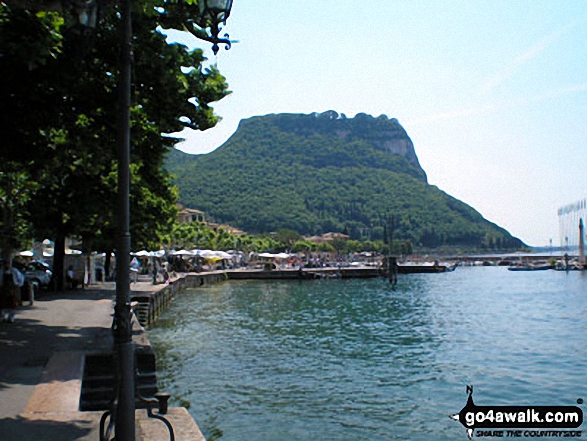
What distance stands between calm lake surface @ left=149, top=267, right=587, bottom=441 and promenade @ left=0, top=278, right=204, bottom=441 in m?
2.42

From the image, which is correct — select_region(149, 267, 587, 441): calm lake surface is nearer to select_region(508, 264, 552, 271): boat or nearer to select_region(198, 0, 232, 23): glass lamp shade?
select_region(198, 0, 232, 23): glass lamp shade

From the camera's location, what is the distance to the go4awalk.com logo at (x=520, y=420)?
1191cm

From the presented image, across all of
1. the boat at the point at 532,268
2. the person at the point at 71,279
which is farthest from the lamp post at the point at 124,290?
the boat at the point at 532,268

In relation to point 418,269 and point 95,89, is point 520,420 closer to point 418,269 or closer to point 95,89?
point 95,89

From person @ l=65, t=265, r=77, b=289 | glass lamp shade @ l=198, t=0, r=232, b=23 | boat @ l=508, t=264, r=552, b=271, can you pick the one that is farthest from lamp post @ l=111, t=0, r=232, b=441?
boat @ l=508, t=264, r=552, b=271

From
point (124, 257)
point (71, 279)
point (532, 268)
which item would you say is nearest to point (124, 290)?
point (124, 257)

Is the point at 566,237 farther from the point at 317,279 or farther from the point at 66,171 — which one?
the point at 66,171

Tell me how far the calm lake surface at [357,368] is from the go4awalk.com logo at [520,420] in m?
0.31

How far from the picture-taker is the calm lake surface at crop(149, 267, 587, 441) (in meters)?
12.3

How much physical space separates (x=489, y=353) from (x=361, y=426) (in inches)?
416

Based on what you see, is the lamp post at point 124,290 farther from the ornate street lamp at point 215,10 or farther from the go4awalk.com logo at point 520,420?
the go4awalk.com logo at point 520,420

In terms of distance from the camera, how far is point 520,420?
13.0m

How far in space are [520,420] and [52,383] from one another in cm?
928

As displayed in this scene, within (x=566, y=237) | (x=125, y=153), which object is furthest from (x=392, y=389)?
(x=566, y=237)
